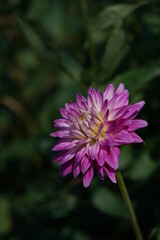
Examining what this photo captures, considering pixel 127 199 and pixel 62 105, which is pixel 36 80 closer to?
pixel 62 105

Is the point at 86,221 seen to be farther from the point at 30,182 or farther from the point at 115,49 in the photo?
the point at 115,49

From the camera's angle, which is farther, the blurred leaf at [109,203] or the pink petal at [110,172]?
the blurred leaf at [109,203]

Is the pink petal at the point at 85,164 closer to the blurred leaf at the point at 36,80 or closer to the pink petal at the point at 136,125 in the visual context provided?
the pink petal at the point at 136,125

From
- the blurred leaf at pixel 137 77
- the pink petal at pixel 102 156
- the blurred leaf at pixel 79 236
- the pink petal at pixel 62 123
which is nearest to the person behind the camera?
the pink petal at pixel 102 156

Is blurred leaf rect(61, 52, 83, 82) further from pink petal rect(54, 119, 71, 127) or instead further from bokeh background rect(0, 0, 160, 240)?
pink petal rect(54, 119, 71, 127)

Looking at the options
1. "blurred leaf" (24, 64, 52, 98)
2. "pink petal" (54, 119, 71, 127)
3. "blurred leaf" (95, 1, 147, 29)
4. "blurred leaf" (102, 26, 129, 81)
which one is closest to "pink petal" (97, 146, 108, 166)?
"pink petal" (54, 119, 71, 127)

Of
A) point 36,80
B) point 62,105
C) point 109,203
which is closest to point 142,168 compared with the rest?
point 109,203

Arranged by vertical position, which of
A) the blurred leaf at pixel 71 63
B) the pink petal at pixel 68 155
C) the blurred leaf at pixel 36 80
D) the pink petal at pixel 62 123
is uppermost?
the blurred leaf at pixel 36 80

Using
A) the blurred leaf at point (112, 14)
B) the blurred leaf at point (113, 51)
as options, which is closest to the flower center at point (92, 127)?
the blurred leaf at point (113, 51)
